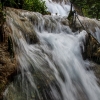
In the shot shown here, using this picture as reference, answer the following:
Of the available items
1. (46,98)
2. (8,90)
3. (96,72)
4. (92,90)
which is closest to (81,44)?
(96,72)

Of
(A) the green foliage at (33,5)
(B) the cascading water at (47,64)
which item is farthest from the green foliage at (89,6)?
(B) the cascading water at (47,64)

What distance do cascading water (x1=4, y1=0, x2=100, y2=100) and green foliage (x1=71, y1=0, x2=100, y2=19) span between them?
12753 mm

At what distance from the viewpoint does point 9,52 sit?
15.0 ft

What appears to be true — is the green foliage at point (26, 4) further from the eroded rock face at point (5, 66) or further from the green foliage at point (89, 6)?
the green foliage at point (89, 6)

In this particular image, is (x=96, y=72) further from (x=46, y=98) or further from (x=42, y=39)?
(x=46, y=98)

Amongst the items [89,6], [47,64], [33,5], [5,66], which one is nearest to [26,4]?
[33,5]

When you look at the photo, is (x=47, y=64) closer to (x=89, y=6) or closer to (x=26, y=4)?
(x=26, y=4)

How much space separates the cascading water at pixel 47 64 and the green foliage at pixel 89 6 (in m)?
12.8

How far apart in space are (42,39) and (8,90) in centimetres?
331

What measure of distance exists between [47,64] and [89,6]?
1740 centimetres

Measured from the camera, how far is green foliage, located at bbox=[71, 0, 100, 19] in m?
19.7

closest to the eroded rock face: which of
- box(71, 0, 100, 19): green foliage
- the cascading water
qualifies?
the cascading water

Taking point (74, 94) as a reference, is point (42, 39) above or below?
above

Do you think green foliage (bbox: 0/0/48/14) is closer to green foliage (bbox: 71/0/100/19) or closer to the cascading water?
the cascading water
